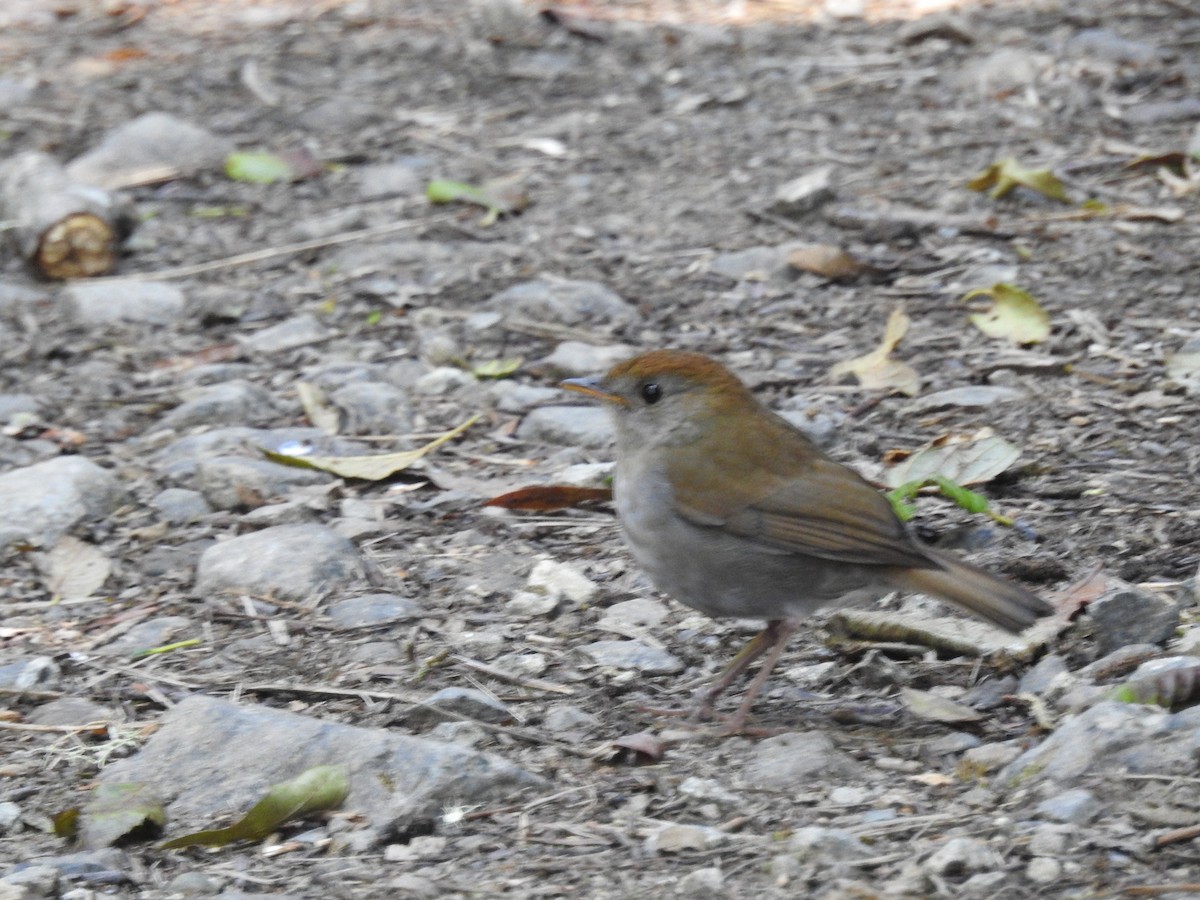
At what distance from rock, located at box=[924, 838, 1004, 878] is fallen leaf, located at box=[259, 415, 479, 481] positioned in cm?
277

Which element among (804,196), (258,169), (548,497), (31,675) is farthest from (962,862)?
(258,169)

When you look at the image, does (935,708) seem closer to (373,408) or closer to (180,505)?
(180,505)

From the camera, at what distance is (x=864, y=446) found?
209 inches

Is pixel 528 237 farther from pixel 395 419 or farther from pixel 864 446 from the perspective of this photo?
pixel 864 446

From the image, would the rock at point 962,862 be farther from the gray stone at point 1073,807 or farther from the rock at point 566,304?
the rock at point 566,304

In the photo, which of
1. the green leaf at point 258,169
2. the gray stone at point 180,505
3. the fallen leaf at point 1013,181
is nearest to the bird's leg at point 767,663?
the gray stone at point 180,505

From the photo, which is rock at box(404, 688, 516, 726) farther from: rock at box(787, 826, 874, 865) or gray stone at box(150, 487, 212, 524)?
gray stone at box(150, 487, 212, 524)

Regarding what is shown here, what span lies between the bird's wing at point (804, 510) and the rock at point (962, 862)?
95 centimetres

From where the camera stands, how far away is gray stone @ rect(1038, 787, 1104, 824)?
3.10m

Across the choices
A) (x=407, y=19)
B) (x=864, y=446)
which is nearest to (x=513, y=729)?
(x=864, y=446)

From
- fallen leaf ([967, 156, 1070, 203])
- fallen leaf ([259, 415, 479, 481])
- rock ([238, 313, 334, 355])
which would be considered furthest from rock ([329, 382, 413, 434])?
fallen leaf ([967, 156, 1070, 203])

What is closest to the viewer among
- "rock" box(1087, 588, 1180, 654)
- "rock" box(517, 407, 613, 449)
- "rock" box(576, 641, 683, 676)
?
"rock" box(1087, 588, 1180, 654)

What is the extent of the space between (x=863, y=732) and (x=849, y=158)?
449 centimetres

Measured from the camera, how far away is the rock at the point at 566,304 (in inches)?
257
